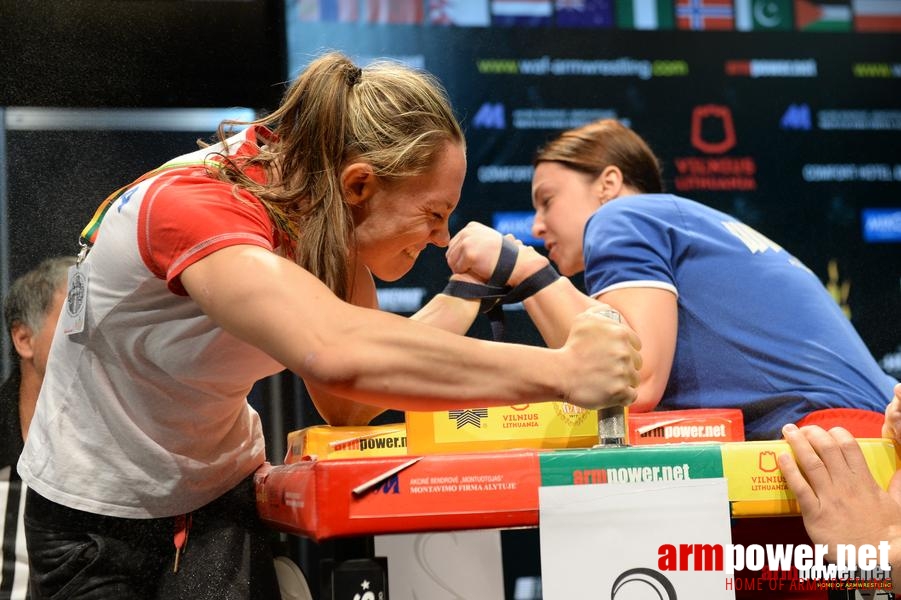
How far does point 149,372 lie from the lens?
1.17 metres

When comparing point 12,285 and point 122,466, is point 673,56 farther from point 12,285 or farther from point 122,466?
point 122,466

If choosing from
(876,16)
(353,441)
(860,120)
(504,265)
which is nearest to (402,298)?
(504,265)

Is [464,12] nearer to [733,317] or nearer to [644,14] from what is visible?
[644,14]

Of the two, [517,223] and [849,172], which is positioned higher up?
[849,172]

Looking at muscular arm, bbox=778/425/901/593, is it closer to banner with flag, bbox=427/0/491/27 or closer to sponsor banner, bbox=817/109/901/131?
banner with flag, bbox=427/0/491/27

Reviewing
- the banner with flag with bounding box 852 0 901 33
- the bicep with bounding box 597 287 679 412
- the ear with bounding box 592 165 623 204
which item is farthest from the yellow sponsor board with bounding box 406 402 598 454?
the banner with flag with bounding box 852 0 901 33

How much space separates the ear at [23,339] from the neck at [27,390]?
2 cm

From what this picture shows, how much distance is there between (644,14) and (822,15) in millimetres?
613

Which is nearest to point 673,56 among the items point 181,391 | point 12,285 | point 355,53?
point 355,53

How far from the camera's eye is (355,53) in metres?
2.80

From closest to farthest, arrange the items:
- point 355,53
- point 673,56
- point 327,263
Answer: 1. point 327,263
2. point 355,53
3. point 673,56

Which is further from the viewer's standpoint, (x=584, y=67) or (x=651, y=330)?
(x=584, y=67)

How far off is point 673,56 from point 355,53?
3.29 feet

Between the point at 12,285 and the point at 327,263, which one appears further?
the point at 12,285
